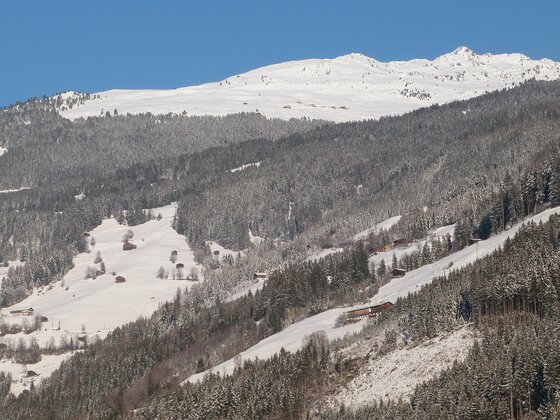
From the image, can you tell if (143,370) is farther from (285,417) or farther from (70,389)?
(285,417)

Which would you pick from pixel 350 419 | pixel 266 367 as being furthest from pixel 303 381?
pixel 350 419

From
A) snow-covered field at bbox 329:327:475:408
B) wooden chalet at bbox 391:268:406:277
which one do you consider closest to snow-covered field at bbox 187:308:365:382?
wooden chalet at bbox 391:268:406:277

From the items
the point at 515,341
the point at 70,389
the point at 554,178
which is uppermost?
the point at 554,178

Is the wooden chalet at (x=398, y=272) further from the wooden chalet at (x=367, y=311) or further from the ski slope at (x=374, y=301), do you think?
the wooden chalet at (x=367, y=311)

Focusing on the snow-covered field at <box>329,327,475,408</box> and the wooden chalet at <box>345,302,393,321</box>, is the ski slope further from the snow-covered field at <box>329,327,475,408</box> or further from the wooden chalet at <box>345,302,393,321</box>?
the snow-covered field at <box>329,327,475,408</box>

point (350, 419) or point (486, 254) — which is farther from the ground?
point (486, 254)

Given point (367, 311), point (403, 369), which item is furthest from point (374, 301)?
point (403, 369)

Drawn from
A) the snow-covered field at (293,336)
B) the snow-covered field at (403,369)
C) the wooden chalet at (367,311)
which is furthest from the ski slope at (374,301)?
the snow-covered field at (403,369)
